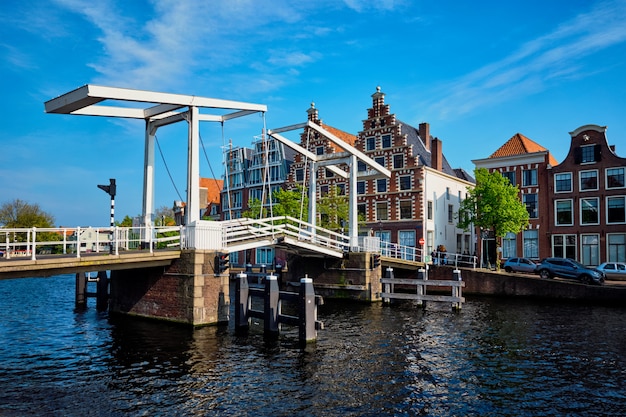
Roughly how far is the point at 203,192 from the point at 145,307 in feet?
164

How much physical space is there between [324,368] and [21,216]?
63.4 meters

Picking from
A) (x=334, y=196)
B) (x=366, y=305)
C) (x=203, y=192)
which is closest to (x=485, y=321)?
(x=366, y=305)

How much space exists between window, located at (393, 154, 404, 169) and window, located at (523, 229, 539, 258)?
1103 cm

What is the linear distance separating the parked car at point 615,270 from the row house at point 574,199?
4.70 metres

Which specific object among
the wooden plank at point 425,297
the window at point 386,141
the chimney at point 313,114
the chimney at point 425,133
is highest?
the chimney at point 313,114

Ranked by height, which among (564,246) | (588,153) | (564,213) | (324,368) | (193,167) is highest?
(588,153)

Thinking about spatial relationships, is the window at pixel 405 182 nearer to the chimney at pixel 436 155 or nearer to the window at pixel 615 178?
the chimney at pixel 436 155

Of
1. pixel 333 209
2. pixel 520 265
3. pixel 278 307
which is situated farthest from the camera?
pixel 333 209

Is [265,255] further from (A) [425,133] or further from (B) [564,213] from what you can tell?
(B) [564,213]

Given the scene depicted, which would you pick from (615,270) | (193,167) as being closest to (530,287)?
(615,270)

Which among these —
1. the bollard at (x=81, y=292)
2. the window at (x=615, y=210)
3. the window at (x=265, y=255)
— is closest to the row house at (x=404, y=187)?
the window at (x=265, y=255)

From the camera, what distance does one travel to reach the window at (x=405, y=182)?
41.8m

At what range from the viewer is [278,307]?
17.8 meters

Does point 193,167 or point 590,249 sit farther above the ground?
point 193,167
